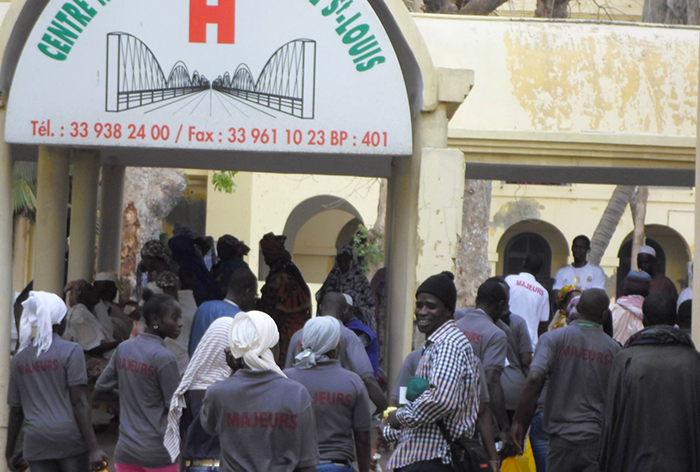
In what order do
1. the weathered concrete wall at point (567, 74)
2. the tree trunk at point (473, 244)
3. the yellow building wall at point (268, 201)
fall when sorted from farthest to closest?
the yellow building wall at point (268, 201) < the tree trunk at point (473, 244) < the weathered concrete wall at point (567, 74)

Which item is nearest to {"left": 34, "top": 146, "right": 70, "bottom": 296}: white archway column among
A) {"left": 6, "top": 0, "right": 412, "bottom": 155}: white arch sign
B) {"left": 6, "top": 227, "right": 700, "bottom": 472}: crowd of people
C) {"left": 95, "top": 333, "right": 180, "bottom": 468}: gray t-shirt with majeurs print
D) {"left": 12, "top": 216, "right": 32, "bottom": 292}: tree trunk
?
{"left": 6, "top": 0, "right": 412, "bottom": 155}: white arch sign

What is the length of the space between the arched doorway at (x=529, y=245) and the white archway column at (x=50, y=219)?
2217cm

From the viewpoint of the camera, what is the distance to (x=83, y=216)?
10.5 meters

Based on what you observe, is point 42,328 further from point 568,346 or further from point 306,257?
point 306,257

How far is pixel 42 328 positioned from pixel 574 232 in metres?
24.3

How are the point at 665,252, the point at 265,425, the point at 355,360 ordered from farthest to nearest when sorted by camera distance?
1. the point at 665,252
2. the point at 355,360
3. the point at 265,425

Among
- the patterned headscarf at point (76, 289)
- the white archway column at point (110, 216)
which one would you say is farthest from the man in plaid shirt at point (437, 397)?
the white archway column at point (110, 216)

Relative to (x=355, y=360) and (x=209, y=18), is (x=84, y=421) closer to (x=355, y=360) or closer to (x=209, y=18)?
(x=355, y=360)

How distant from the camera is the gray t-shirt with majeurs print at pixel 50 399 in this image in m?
5.93

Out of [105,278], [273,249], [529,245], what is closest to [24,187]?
[105,278]

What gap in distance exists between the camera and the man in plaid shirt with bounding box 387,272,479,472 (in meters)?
4.93

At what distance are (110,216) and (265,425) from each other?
7807 millimetres

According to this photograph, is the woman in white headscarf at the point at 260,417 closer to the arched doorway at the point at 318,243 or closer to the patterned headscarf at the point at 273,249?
the patterned headscarf at the point at 273,249

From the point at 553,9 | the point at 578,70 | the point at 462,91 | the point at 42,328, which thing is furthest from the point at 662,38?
the point at 553,9
